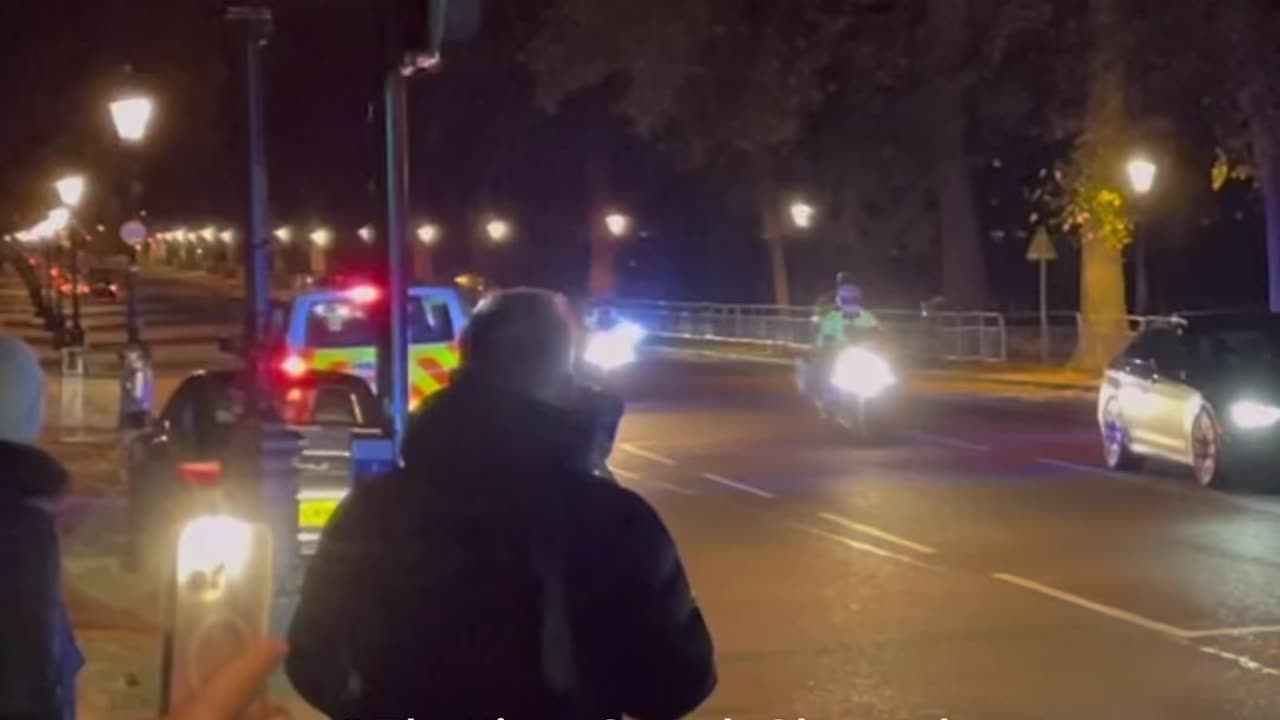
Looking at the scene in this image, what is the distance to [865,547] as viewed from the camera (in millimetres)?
16875

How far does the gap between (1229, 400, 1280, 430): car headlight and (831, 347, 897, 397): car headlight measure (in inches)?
240

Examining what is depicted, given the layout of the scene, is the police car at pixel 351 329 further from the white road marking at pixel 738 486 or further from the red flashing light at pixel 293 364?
the white road marking at pixel 738 486

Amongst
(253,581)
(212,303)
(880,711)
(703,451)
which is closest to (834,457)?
(703,451)

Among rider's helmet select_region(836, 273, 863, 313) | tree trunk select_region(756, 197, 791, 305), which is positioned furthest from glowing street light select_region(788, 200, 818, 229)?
rider's helmet select_region(836, 273, 863, 313)

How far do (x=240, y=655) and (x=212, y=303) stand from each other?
92034 millimetres

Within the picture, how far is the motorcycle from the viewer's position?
26.2m

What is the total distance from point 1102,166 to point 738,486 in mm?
19362

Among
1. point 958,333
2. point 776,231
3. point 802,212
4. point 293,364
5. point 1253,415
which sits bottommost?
point 1253,415

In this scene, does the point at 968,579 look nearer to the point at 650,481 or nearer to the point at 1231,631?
the point at 1231,631

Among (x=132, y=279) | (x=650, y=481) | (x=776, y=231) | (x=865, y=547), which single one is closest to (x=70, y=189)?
(x=132, y=279)

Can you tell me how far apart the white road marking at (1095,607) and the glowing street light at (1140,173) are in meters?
23.2

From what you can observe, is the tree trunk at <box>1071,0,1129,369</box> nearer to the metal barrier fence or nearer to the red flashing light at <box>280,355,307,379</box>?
the metal barrier fence

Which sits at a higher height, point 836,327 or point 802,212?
point 802,212

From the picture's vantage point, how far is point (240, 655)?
4316 mm
